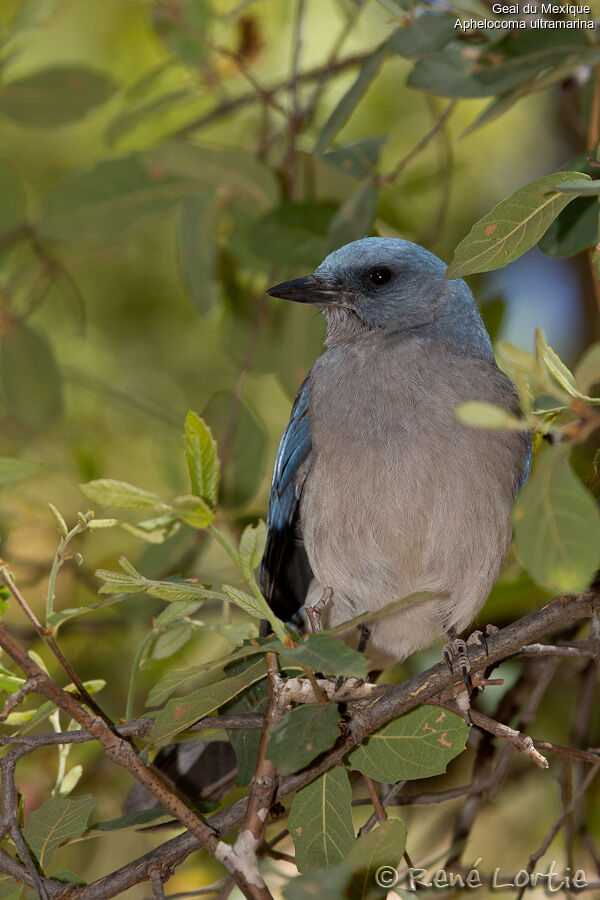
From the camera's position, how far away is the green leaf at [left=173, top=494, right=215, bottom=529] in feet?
5.51

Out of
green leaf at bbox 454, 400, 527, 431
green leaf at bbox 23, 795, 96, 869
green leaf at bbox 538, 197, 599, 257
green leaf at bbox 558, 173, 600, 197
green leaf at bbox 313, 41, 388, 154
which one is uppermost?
green leaf at bbox 313, 41, 388, 154

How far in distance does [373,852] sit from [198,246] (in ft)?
8.67

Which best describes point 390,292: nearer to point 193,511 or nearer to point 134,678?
point 134,678

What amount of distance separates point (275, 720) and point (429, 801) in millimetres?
1076

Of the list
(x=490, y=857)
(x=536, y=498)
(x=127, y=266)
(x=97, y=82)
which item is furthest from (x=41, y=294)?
(x=490, y=857)

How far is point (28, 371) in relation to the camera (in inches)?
151

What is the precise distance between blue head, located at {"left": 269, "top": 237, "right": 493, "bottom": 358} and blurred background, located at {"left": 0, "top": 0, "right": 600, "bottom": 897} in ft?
0.50

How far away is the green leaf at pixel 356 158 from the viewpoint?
3.37m

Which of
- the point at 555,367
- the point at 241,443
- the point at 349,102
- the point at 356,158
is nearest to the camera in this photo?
the point at 555,367

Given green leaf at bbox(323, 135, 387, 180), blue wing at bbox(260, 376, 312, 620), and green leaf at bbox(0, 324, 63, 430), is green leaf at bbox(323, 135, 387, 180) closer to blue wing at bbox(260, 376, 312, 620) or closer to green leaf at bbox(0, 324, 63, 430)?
blue wing at bbox(260, 376, 312, 620)

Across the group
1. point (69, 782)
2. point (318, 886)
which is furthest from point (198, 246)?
point (318, 886)

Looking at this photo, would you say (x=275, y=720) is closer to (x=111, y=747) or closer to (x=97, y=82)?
(x=111, y=747)

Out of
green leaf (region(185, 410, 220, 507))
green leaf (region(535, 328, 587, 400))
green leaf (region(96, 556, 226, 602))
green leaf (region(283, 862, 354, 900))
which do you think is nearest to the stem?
green leaf (region(96, 556, 226, 602))

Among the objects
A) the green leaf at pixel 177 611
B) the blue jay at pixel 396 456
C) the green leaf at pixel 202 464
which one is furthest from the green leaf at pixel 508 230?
the blue jay at pixel 396 456
